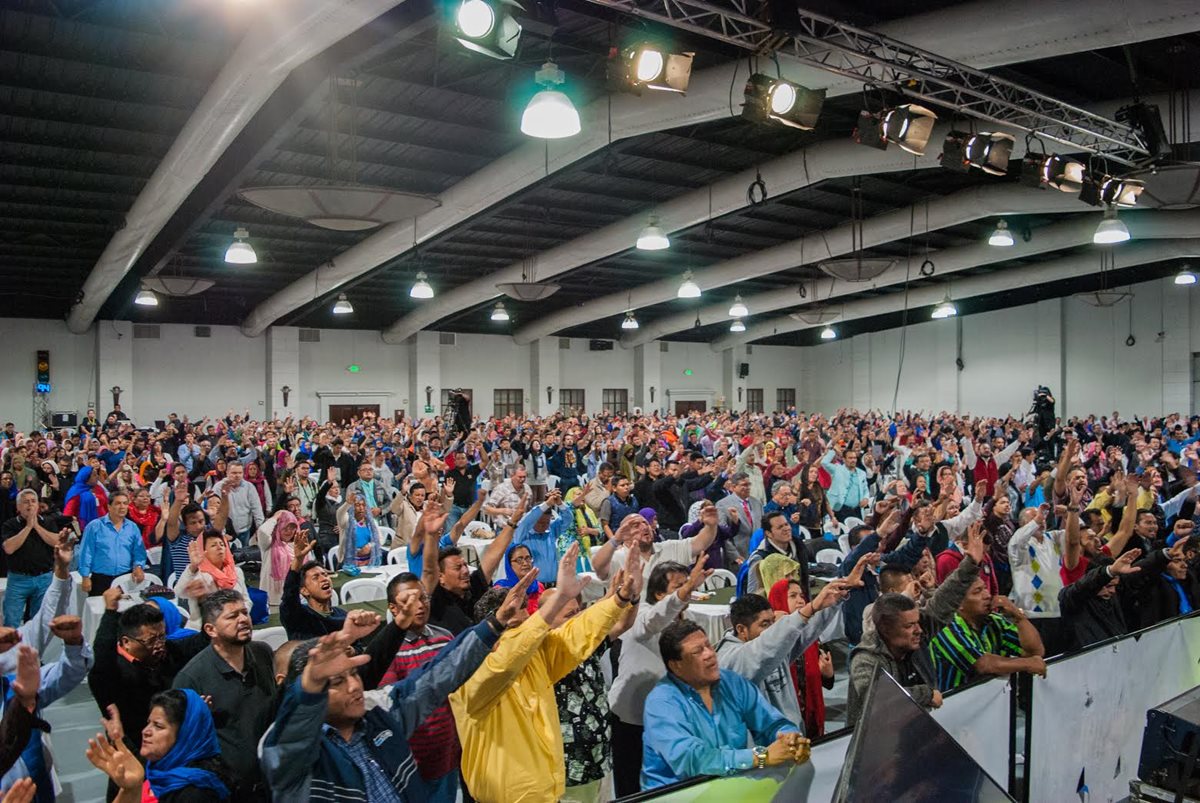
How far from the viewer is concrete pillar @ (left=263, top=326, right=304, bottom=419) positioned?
Answer: 1973 cm

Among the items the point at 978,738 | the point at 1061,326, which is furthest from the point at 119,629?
the point at 1061,326

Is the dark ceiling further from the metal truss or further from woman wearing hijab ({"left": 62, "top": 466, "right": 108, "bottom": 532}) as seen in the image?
woman wearing hijab ({"left": 62, "top": 466, "right": 108, "bottom": 532})

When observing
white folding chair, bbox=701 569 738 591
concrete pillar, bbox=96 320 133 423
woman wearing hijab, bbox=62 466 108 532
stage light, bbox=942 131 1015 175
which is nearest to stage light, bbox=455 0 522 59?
white folding chair, bbox=701 569 738 591

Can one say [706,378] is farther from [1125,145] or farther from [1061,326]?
[1125,145]

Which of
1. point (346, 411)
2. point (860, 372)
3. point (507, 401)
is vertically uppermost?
point (860, 372)

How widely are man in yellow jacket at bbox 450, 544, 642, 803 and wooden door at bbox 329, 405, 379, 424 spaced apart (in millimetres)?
19112

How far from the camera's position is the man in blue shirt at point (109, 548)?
5375mm

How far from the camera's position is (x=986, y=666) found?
3.09 m

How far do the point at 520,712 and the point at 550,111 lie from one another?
3.81 metres

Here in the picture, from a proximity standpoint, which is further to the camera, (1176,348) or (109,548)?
(1176,348)

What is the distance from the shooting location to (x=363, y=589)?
5727 mm

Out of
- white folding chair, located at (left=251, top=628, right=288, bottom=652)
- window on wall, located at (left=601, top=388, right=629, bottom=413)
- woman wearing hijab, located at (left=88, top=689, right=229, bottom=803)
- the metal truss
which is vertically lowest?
white folding chair, located at (left=251, top=628, right=288, bottom=652)

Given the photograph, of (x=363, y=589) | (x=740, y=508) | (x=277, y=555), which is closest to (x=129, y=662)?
(x=277, y=555)

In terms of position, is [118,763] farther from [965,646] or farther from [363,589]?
[363,589]
